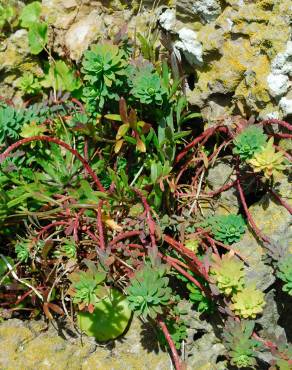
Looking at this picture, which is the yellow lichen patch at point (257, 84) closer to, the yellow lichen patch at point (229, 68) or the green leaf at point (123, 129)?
the yellow lichen patch at point (229, 68)

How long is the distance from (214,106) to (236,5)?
46 cm

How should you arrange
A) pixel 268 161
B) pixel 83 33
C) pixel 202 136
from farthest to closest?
pixel 83 33 → pixel 202 136 → pixel 268 161

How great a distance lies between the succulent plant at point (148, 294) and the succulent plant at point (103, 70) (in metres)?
0.82

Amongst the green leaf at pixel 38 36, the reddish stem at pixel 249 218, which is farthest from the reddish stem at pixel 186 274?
the green leaf at pixel 38 36

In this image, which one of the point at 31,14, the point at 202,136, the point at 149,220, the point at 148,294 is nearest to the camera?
the point at 148,294

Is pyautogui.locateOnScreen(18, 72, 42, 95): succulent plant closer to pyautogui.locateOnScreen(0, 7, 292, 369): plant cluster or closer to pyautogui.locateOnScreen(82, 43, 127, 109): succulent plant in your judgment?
pyautogui.locateOnScreen(0, 7, 292, 369): plant cluster

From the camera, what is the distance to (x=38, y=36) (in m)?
2.89

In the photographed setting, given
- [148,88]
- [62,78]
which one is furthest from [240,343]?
[62,78]

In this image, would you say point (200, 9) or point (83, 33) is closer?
point (200, 9)

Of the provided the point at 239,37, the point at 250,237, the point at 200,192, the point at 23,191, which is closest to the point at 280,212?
the point at 250,237

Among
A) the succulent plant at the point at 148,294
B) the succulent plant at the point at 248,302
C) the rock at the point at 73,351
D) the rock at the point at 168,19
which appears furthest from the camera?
the rock at the point at 168,19

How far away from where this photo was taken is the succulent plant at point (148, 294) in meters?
2.09

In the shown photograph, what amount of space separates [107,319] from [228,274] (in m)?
0.56

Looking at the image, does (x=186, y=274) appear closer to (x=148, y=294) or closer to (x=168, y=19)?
(x=148, y=294)
